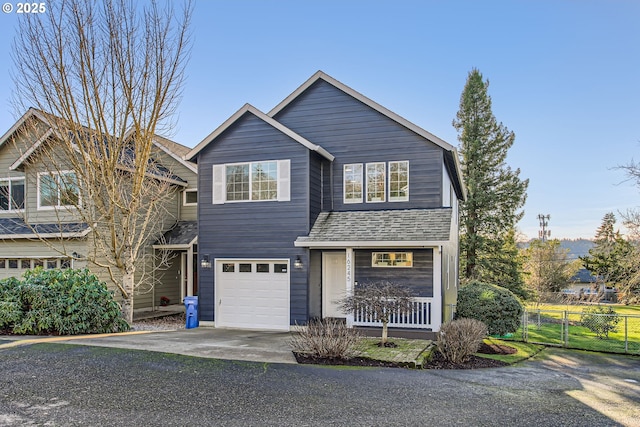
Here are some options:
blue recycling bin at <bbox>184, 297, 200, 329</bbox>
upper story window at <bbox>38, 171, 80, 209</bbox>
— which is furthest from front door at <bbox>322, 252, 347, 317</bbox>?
upper story window at <bbox>38, 171, 80, 209</bbox>

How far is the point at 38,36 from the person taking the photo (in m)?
12.9

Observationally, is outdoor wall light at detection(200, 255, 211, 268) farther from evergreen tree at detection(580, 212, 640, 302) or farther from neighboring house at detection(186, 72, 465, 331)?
evergreen tree at detection(580, 212, 640, 302)

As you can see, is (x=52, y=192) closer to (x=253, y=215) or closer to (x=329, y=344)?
(x=253, y=215)

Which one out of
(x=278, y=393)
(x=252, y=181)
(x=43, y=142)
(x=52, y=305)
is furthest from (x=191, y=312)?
(x=278, y=393)

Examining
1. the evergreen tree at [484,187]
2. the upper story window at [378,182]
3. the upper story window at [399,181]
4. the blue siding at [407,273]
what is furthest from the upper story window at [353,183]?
the evergreen tree at [484,187]

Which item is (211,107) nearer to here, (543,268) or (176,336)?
(176,336)

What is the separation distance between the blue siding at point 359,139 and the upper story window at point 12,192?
10462mm

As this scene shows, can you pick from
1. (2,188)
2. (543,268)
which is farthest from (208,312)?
(543,268)

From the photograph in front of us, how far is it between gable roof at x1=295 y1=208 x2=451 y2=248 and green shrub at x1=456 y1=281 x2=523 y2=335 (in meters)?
3.21

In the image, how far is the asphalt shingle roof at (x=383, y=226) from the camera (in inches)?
521

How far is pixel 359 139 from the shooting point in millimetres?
15383

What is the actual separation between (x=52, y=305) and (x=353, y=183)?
914 centimetres

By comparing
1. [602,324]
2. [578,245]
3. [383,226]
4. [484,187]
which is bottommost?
[602,324]

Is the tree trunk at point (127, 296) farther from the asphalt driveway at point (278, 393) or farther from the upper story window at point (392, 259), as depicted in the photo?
the upper story window at point (392, 259)
